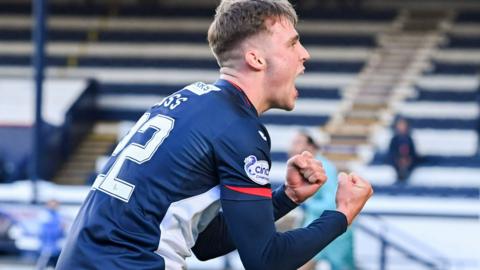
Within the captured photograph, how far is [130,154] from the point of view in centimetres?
291

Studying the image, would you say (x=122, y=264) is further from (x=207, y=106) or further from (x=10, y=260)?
(x=10, y=260)

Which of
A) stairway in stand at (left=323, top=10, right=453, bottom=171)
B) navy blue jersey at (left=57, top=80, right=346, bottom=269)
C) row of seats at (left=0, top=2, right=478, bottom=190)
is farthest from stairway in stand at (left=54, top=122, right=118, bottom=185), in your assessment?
navy blue jersey at (left=57, top=80, right=346, bottom=269)

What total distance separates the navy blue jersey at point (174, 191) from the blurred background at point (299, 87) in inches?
376

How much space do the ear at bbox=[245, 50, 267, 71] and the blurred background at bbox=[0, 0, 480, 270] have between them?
953cm

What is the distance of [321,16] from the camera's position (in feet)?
68.6

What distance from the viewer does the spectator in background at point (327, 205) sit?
816cm

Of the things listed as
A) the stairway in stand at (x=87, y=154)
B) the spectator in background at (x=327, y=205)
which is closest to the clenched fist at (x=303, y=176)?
the spectator in background at (x=327, y=205)

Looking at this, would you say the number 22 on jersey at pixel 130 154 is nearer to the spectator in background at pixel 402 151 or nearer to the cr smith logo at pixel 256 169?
the cr smith logo at pixel 256 169

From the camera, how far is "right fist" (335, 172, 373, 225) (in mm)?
3082

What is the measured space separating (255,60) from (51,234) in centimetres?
854

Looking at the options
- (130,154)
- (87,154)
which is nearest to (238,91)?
(130,154)

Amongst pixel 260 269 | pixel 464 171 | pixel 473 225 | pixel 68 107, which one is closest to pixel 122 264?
pixel 260 269

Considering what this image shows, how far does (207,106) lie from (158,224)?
0.33m

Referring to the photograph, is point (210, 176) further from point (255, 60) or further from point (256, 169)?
point (255, 60)
